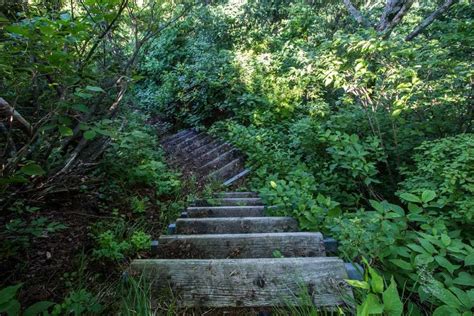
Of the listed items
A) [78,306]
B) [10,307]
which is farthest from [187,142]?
[10,307]

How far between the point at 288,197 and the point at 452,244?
4.84 ft

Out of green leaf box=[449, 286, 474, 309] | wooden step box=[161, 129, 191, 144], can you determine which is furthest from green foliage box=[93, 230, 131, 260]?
wooden step box=[161, 129, 191, 144]

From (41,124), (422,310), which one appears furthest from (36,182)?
(422,310)

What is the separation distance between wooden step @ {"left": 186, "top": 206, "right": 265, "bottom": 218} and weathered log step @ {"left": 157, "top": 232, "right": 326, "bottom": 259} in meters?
0.87

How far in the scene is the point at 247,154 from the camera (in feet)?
15.1

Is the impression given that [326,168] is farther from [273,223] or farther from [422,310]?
[422,310]

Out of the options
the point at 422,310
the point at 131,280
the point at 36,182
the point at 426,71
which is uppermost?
the point at 426,71

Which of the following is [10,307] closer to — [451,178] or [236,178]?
[451,178]

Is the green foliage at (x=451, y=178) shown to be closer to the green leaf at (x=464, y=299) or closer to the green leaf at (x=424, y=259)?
the green leaf at (x=424, y=259)

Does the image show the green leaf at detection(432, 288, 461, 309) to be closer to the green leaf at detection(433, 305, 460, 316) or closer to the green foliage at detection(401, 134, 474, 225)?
the green leaf at detection(433, 305, 460, 316)

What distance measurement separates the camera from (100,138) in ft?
9.53

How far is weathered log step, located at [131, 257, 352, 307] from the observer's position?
1585mm

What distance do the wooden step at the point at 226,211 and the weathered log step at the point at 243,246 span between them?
0.87 metres

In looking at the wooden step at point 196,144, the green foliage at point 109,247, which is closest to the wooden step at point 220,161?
the wooden step at point 196,144
